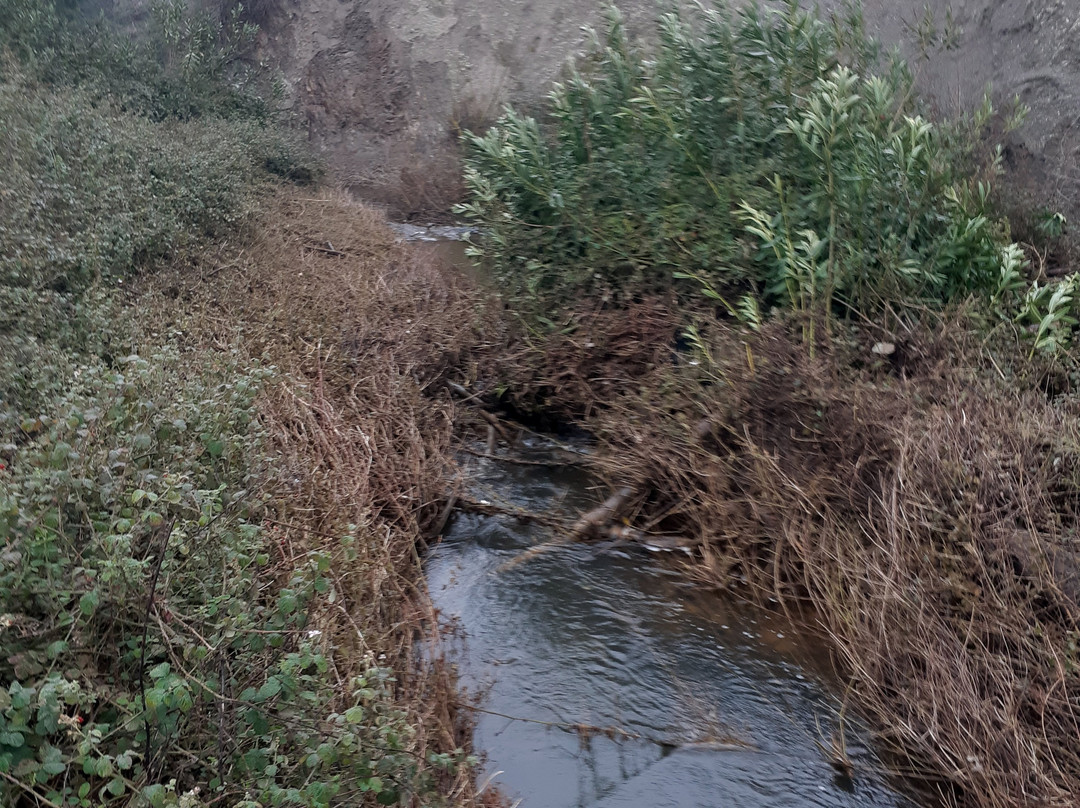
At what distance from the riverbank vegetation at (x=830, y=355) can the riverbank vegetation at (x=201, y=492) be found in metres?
1.42

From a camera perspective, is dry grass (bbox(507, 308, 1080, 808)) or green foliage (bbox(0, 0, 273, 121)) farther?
green foliage (bbox(0, 0, 273, 121))

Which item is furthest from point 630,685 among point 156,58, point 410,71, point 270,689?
point 410,71

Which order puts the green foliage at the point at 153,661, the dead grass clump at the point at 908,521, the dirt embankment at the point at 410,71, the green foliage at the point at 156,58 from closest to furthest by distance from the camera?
the green foliage at the point at 153,661 < the dead grass clump at the point at 908,521 < the green foliage at the point at 156,58 < the dirt embankment at the point at 410,71

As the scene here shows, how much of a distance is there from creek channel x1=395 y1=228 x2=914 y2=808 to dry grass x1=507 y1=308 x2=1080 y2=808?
0.26 m

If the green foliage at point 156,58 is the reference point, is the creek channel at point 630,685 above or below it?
below

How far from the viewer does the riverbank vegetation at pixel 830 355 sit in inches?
165

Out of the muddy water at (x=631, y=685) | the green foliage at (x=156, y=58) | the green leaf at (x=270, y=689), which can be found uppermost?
the green leaf at (x=270, y=689)

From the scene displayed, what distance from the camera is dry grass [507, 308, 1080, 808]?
156 inches

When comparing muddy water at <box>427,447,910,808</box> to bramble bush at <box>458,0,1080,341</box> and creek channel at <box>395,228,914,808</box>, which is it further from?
bramble bush at <box>458,0,1080,341</box>

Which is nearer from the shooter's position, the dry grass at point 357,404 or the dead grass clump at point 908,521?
the dead grass clump at point 908,521

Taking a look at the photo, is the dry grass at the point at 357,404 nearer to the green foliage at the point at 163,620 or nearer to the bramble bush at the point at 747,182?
the green foliage at the point at 163,620

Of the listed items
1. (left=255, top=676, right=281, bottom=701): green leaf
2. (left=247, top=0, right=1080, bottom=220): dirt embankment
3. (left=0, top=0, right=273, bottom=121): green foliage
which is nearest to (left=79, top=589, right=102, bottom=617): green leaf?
(left=255, top=676, right=281, bottom=701): green leaf

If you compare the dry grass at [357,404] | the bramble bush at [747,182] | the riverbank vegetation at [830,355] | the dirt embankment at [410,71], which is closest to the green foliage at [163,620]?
the dry grass at [357,404]

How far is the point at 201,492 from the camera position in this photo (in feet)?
10.3
